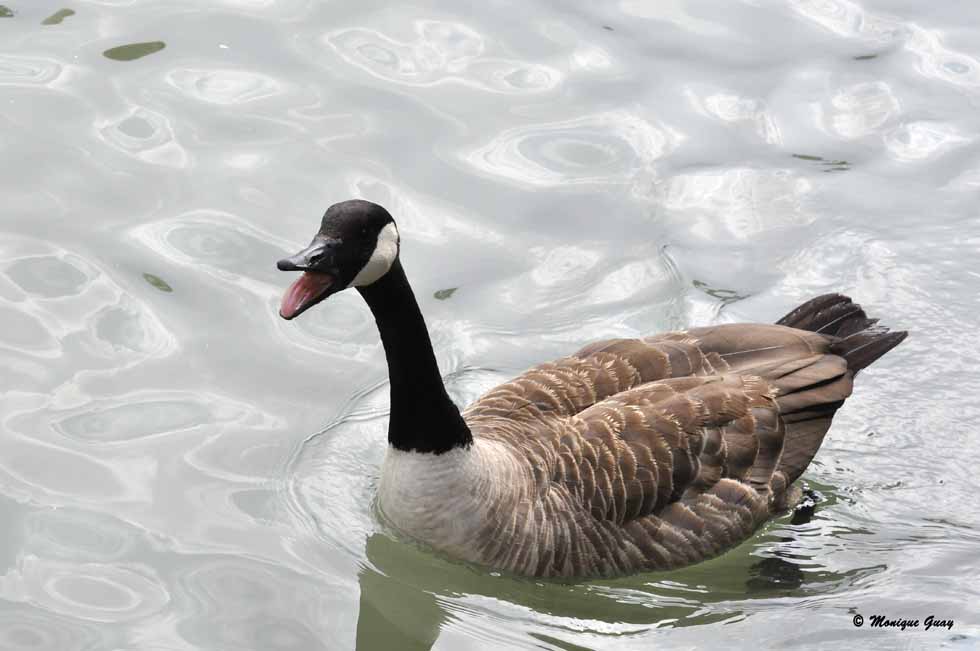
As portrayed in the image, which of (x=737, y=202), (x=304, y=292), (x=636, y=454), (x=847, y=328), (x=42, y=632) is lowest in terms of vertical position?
(x=42, y=632)

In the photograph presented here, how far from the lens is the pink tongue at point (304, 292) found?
664 cm

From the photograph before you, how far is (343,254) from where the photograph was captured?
6.82m

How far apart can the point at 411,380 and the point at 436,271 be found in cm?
290

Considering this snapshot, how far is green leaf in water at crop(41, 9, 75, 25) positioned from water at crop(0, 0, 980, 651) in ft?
0.09

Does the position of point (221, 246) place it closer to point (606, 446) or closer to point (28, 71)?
point (28, 71)

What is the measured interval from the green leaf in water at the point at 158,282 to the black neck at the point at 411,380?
282 centimetres

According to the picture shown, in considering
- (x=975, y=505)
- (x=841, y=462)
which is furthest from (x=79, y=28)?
(x=975, y=505)

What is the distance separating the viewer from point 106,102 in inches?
455

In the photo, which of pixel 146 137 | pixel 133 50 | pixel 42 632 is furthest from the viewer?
pixel 133 50

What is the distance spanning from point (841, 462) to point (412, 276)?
131 inches

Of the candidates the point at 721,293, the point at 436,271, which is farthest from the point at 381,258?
the point at 721,293

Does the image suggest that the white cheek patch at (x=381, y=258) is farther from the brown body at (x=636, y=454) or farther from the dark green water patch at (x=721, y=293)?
the dark green water patch at (x=721, y=293)

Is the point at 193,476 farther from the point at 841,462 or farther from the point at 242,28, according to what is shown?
the point at 242,28

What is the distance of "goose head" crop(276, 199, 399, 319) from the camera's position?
6691mm
